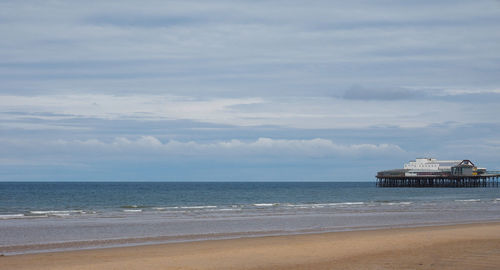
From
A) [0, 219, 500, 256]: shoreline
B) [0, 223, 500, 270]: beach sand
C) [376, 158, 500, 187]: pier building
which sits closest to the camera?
[0, 223, 500, 270]: beach sand

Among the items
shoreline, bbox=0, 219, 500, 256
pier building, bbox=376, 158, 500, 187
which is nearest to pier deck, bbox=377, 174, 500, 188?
pier building, bbox=376, 158, 500, 187

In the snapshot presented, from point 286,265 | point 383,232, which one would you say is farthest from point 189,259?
point 383,232

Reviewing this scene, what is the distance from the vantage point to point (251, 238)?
78.0ft

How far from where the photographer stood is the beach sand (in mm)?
15438

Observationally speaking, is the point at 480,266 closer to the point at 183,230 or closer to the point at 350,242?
the point at 350,242

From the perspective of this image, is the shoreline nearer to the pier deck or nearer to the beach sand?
the beach sand

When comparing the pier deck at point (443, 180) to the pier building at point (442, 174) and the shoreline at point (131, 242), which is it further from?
the shoreline at point (131, 242)

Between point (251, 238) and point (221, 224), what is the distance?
786 centimetres

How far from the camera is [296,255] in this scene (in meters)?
17.7

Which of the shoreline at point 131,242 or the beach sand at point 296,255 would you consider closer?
the beach sand at point 296,255

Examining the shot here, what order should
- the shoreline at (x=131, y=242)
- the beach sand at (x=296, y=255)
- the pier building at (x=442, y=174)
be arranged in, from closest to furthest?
the beach sand at (x=296, y=255)
the shoreline at (x=131, y=242)
the pier building at (x=442, y=174)

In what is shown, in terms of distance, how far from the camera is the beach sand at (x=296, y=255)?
15.4 m

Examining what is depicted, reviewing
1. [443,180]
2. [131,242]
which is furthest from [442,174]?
[131,242]

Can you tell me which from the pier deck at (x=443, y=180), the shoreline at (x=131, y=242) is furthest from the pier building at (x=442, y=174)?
the shoreline at (x=131, y=242)
